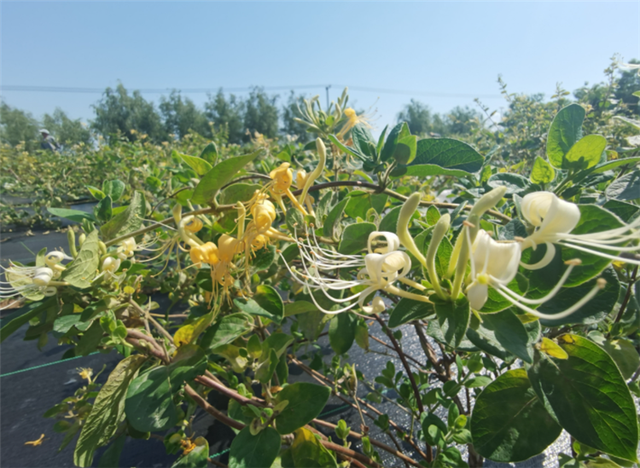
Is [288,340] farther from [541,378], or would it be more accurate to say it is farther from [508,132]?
[508,132]

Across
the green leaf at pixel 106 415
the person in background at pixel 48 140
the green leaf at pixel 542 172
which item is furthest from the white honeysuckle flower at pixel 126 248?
the person in background at pixel 48 140

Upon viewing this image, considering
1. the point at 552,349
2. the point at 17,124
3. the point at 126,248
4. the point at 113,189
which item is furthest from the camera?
the point at 17,124

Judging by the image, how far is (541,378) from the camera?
0.42 m

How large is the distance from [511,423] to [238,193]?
1.88 feet

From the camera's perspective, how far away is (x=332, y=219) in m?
0.62

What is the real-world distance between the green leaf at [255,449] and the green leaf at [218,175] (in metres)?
0.43

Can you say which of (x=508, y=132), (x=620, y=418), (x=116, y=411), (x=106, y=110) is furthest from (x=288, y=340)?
(x=106, y=110)

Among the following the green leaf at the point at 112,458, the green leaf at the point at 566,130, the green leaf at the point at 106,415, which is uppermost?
the green leaf at the point at 566,130

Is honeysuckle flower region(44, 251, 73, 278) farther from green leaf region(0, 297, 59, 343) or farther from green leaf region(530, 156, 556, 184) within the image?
green leaf region(530, 156, 556, 184)

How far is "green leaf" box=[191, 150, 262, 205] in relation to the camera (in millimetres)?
525

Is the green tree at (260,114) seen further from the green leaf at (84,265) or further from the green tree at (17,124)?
the green leaf at (84,265)

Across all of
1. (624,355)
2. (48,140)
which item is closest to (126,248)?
(624,355)

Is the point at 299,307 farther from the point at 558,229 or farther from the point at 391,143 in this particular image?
the point at 558,229

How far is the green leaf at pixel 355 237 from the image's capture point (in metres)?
0.50
